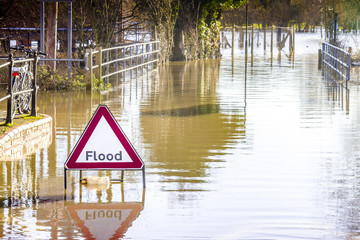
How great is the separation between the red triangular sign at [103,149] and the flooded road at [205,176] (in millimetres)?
334

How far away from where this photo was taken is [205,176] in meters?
10.0

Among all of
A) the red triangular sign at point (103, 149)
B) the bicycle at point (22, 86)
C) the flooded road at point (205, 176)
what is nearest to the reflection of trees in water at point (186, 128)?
the flooded road at point (205, 176)

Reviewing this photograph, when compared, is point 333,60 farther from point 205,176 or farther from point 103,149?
point 103,149

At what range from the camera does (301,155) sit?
11.8 meters

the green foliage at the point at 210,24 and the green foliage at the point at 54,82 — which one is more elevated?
the green foliage at the point at 210,24

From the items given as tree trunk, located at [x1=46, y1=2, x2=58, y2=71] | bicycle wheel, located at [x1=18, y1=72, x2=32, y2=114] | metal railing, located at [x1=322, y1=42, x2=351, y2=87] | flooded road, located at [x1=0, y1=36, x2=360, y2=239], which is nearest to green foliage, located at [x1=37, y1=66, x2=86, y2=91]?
flooded road, located at [x1=0, y1=36, x2=360, y2=239]

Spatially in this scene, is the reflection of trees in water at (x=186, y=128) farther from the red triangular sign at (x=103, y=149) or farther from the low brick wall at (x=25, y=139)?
the low brick wall at (x=25, y=139)

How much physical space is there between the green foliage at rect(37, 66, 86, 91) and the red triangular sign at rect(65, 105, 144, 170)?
12.7 m

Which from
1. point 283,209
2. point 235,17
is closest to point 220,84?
point 283,209

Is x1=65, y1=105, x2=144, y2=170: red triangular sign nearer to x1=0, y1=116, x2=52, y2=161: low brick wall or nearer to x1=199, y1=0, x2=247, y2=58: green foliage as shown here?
x1=0, y1=116, x2=52, y2=161: low brick wall

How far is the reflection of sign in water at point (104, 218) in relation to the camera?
24.0 feet

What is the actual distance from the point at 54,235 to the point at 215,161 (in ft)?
14.3

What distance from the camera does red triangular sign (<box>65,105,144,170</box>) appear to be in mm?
8898

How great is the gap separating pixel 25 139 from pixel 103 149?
4001mm
